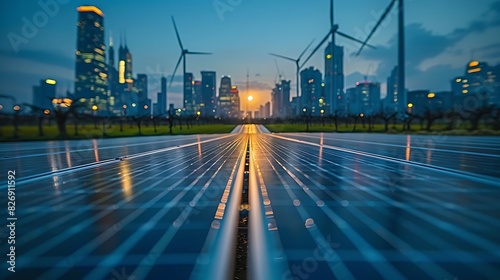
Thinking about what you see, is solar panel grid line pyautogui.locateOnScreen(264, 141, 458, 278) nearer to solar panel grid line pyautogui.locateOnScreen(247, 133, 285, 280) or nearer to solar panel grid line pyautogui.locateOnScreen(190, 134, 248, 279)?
solar panel grid line pyautogui.locateOnScreen(247, 133, 285, 280)

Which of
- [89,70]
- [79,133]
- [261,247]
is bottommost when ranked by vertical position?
[261,247]

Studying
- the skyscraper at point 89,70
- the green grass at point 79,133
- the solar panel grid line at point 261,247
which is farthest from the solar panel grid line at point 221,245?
the skyscraper at point 89,70

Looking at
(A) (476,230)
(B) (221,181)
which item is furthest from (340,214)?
(B) (221,181)

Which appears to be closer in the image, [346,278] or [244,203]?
[346,278]

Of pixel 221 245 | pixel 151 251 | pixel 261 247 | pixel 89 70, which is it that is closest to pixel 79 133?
pixel 151 251

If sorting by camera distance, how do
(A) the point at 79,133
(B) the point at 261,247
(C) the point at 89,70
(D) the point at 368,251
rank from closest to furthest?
(D) the point at 368,251
(B) the point at 261,247
(A) the point at 79,133
(C) the point at 89,70

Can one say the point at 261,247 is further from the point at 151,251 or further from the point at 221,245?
the point at 151,251

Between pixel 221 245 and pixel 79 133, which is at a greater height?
pixel 79 133

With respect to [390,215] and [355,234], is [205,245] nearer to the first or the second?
[355,234]

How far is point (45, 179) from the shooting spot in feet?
24.2

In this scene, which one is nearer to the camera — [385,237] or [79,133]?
[385,237]

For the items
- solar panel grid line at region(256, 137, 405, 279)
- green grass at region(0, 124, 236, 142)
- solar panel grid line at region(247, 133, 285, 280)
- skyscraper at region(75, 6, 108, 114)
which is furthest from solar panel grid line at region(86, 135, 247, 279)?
skyscraper at region(75, 6, 108, 114)

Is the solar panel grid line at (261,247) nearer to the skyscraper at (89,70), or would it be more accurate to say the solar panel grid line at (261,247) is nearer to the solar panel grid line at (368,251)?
the solar panel grid line at (368,251)

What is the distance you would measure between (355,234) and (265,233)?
1163 millimetres
